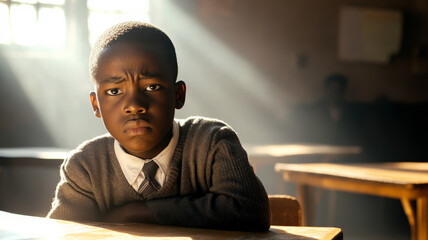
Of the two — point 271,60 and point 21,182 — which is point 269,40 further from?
point 21,182

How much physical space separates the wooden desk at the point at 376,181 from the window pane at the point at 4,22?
11.6 ft

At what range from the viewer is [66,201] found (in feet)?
3.81

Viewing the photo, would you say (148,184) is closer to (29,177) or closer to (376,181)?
(376,181)

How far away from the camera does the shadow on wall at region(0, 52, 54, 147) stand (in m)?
5.26

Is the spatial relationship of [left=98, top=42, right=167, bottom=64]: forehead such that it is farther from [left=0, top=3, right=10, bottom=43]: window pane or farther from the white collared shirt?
[left=0, top=3, right=10, bottom=43]: window pane

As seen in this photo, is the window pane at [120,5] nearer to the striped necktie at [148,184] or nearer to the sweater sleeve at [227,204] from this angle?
the striped necktie at [148,184]

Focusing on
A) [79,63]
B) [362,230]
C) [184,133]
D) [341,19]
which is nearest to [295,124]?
[341,19]

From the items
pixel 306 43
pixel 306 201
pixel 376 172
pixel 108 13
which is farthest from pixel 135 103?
pixel 306 43

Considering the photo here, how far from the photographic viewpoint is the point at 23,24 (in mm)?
5238

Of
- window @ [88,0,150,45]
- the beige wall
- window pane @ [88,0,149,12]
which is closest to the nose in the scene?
window @ [88,0,150,45]

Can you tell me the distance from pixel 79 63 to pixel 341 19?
364 centimetres

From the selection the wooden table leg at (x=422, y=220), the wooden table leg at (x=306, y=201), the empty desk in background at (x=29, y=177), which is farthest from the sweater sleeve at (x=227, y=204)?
the empty desk in background at (x=29, y=177)

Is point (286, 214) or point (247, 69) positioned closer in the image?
point (286, 214)

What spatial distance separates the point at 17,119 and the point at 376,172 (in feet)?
13.1
